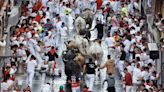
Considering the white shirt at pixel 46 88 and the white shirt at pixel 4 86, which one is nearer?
the white shirt at pixel 4 86

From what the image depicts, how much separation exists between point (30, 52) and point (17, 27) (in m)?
4.24

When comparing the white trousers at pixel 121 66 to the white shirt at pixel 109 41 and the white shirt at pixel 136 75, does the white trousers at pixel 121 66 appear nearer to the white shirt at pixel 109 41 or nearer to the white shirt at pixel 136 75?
the white shirt at pixel 136 75

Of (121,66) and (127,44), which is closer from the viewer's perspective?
(121,66)

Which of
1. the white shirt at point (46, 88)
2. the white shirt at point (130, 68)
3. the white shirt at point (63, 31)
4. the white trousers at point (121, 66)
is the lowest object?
the white shirt at point (46, 88)

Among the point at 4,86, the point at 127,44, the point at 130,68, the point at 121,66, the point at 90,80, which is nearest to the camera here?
the point at 4,86

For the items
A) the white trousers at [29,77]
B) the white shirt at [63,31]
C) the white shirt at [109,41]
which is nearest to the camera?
the white trousers at [29,77]

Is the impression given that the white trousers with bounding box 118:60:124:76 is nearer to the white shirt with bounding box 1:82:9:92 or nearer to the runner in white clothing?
the runner in white clothing

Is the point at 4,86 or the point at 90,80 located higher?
the point at 90,80

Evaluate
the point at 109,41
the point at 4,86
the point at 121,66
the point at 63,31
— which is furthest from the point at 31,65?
the point at 63,31

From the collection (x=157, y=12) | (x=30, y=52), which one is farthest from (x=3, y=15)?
(x=157, y=12)

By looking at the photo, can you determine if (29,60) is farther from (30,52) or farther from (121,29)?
(121,29)

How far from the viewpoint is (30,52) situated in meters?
30.8

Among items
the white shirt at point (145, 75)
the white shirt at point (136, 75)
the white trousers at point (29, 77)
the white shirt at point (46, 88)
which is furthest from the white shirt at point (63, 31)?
the white shirt at point (46, 88)

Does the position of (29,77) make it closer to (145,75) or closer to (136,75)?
(136,75)
